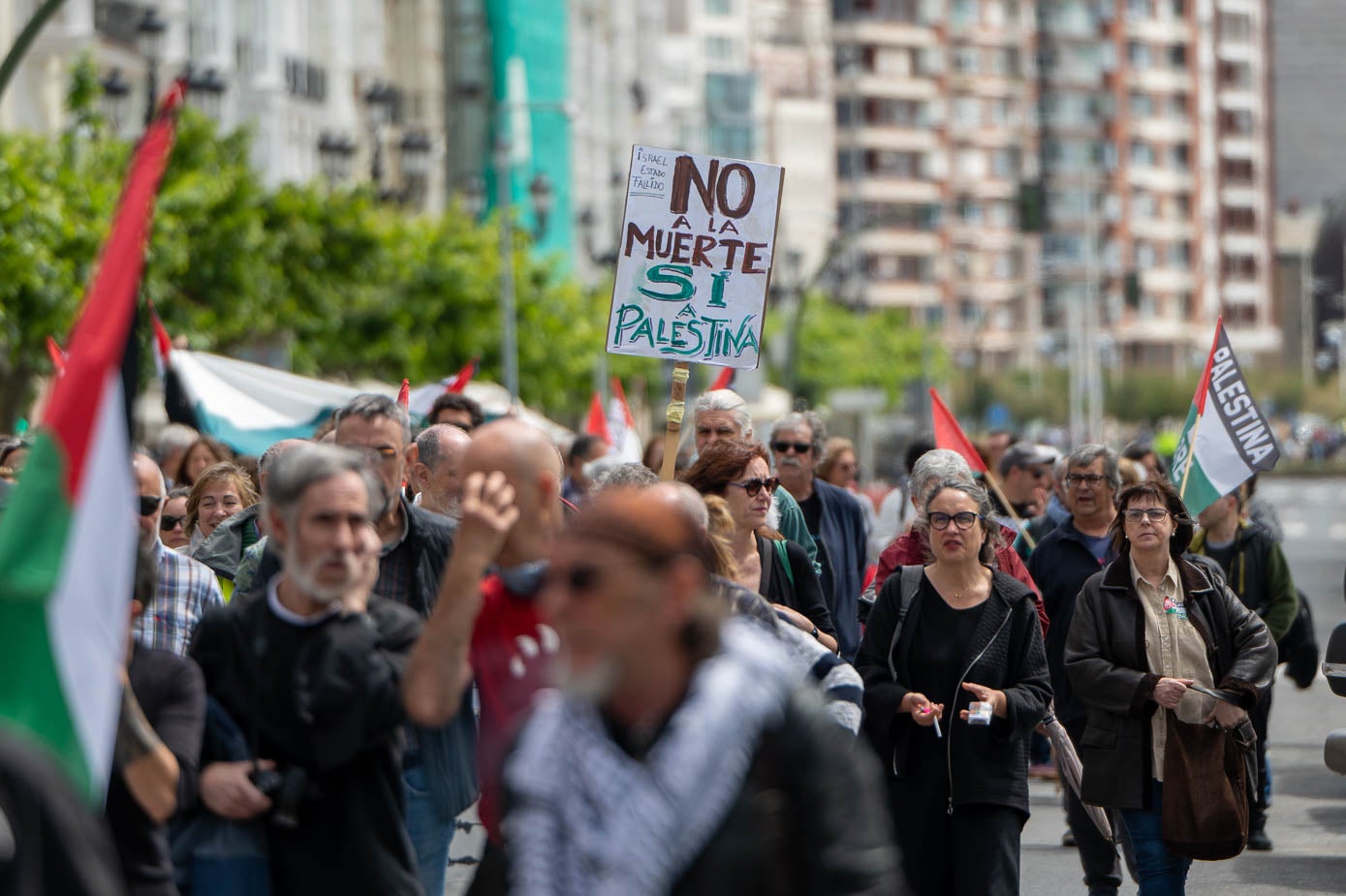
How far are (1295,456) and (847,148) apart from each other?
35270 mm

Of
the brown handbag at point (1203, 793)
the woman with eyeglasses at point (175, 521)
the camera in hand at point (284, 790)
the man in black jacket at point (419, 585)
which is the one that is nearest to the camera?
the camera in hand at point (284, 790)

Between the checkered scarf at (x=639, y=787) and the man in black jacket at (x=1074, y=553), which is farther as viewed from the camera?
the man in black jacket at (x=1074, y=553)

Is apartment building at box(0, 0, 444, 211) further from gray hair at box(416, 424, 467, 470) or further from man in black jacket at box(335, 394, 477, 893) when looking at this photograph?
man in black jacket at box(335, 394, 477, 893)

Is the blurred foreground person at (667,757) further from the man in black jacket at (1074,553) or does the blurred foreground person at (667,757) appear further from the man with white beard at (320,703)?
the man in black jacket at (1074,553)

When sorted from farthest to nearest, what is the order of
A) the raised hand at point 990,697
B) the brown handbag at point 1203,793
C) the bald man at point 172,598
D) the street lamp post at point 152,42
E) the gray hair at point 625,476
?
the street lamp post at point 152,42 < the brown handbag at point 1203,793 < the raised hand at point 990,697 < the gray hair at point 625,476 < the bald man at point 172,598

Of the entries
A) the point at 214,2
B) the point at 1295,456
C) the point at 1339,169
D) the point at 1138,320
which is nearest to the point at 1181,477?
the point at 214,2

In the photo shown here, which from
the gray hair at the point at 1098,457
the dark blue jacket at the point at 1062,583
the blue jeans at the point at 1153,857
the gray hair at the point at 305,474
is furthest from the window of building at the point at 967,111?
the gray hair at the point at 305,474

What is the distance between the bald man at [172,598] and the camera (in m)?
6.39

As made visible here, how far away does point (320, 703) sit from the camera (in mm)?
5125

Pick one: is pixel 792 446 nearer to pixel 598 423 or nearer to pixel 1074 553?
pixel 1074 553

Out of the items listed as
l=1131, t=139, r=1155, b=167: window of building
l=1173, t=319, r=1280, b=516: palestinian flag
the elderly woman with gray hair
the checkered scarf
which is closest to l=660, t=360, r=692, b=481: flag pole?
the elderly woman with gray hair

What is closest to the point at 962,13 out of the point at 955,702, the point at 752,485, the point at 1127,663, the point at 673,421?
the point at 673,421

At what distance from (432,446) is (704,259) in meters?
1.97

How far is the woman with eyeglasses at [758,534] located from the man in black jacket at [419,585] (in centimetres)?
100
